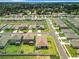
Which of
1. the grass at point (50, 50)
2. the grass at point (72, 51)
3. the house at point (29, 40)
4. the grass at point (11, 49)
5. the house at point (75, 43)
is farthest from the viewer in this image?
the house at point (29, 40)

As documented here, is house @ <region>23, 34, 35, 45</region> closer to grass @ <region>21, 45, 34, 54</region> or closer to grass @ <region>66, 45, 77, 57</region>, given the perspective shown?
grass @ <region>21, 45, 34, 54</region>

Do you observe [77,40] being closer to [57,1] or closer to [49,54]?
[49,54]

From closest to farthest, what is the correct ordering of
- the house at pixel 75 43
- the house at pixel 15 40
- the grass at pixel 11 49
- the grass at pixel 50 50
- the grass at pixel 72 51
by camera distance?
the grass at pixel 72 51 < the grass at pixel 50 50 < the grass at pixel 11 49 < the house at pixel 75 43 < the house at pixel 15 40

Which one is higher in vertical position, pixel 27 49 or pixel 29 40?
pixel 27 49

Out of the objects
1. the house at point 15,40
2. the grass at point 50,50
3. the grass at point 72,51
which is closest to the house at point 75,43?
the grass at point 72,51

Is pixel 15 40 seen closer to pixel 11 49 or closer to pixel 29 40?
pixel 29 40

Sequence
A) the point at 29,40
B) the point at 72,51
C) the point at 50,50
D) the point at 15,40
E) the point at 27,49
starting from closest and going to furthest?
the point at 72,51 → the point at 50,50 → the point at 27,49 → the point at 15,40 → the point at 29,40

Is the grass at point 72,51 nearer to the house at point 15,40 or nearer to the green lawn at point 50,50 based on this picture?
the green lawn at point 50,50

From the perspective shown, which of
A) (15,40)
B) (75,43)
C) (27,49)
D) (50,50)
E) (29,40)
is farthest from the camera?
(29,40)

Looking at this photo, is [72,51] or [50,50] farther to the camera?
[50,50]

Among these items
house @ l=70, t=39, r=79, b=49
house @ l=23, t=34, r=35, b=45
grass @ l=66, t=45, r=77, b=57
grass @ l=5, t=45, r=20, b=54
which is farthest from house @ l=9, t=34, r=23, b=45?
house @ l=70, t=39, r=79, b=49

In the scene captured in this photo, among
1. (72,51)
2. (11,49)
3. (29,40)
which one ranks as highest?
(72,51)

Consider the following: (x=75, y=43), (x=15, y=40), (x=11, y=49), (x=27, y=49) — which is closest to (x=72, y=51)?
(x=75, y=43)
